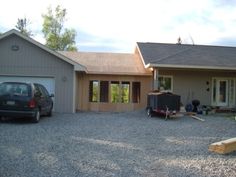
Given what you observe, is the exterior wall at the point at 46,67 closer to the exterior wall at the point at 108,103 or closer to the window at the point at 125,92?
the exterior wall at the point at 108,103

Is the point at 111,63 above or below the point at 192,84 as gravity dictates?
above

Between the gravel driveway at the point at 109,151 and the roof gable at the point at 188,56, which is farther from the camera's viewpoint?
the roof gable at the point at 188,56

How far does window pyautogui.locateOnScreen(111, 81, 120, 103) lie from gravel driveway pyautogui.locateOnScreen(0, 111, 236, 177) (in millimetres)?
9406

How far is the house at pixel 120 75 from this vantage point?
23000mm

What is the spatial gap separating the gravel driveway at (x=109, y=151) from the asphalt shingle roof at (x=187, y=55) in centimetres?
845

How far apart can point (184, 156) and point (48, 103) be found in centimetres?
1020

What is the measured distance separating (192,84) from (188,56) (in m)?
1.84

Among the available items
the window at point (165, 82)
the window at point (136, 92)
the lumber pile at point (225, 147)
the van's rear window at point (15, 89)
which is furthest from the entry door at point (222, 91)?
the lumber pile at point (225, 147)

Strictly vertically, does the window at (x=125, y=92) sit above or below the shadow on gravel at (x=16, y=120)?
above

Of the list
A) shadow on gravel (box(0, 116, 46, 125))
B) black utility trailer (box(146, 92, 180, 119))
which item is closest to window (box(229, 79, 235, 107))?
black utility trailer (box(146, 92, 180, 119))

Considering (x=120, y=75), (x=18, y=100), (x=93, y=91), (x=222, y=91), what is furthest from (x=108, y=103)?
(x=18, y=100)

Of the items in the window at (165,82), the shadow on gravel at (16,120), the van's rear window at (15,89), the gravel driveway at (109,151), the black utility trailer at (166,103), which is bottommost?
the gravel driveway at (109,151)

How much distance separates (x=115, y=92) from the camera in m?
26.7

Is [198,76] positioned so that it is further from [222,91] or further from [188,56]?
[222,91]
